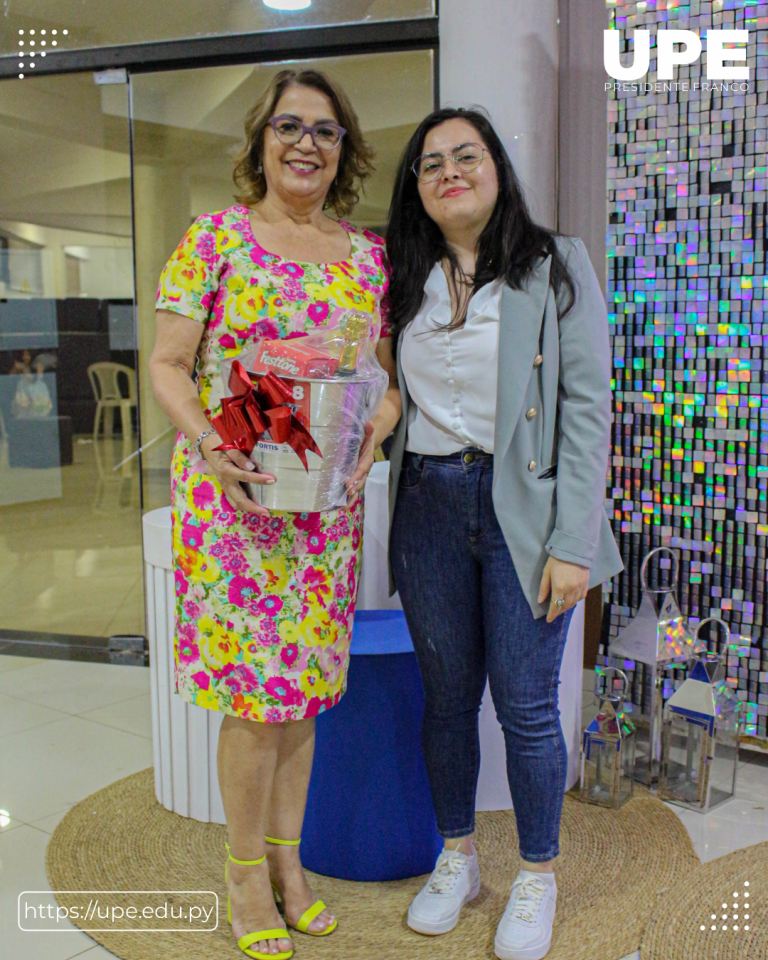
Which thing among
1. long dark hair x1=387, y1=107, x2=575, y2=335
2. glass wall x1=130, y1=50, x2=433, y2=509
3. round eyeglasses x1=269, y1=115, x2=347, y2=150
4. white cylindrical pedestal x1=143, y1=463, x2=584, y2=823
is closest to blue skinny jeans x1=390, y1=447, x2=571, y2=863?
long dark hair x1=387, y1=107, x2=575, y2=335

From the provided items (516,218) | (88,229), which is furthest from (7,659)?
(516,218)

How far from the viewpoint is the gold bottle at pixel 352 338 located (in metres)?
1.71

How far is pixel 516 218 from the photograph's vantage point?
188 cm

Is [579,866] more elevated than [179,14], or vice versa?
[179,14]

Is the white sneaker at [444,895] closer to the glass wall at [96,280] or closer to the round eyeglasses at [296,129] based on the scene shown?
the round eyeglasses at [296,129]

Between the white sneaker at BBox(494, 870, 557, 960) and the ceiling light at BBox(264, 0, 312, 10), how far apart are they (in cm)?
305

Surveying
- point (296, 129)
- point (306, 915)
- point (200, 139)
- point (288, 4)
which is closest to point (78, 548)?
point (200, 139)

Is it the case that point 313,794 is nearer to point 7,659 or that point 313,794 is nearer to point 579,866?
point 579,866

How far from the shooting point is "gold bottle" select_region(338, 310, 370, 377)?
5.61 feet

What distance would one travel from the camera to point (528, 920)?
191cm

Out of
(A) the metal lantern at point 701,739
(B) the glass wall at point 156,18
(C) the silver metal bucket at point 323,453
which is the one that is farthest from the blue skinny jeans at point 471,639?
(B) the glass wall at point 156,18

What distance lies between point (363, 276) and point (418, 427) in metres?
0.34

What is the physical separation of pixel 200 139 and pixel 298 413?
8.32 ft

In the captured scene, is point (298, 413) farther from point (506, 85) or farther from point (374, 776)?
point (506, 85)
